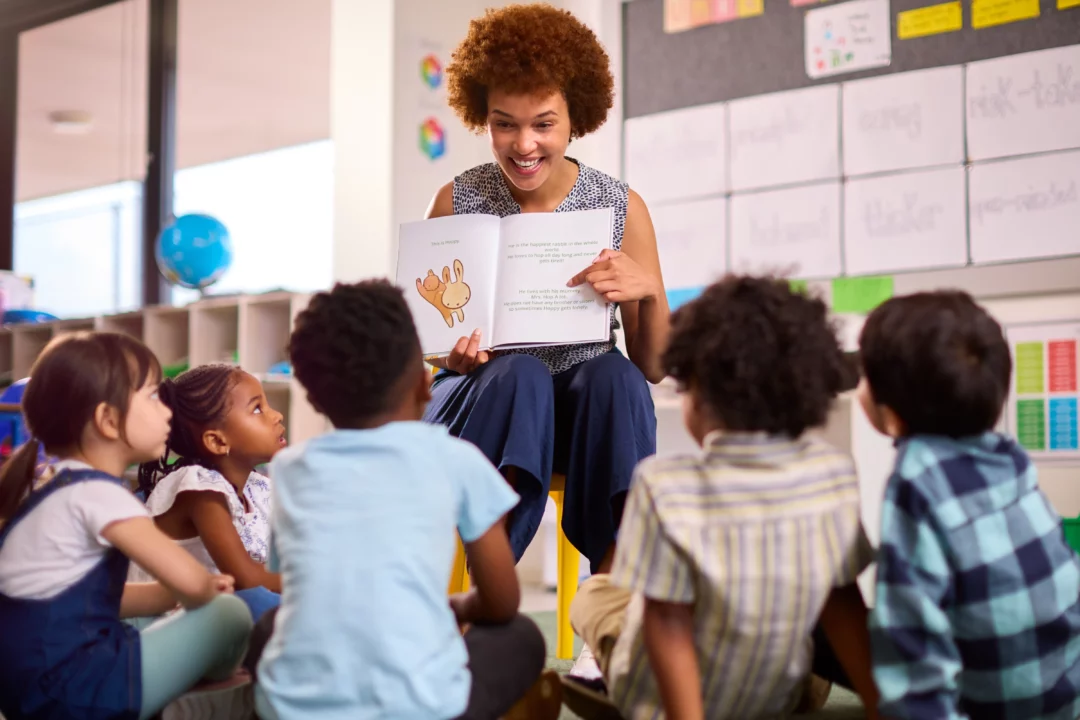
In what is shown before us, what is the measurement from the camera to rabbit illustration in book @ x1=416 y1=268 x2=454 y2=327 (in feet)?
5.50

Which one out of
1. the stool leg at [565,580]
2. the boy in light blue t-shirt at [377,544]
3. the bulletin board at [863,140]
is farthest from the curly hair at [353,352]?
the bulletin board at [863,140]

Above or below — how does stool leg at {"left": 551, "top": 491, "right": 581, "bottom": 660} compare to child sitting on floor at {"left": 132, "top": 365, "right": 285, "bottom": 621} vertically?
below

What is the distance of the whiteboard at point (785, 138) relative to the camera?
2848 millimetres

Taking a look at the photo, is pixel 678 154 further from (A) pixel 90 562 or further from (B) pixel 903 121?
(A) pixel 90 562

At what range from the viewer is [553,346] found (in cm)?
178

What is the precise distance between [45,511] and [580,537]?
2.45 feet

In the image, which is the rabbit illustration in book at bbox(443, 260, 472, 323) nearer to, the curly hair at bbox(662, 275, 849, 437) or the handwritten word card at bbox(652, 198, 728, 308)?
the curly hair at bbox(662, 275, 849, 437)

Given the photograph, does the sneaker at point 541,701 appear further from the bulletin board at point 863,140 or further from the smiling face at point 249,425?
the bulletin board at point 863,140

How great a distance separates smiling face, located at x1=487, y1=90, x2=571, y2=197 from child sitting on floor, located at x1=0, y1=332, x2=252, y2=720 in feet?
2.45

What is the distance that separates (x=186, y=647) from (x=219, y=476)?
39 centimetres

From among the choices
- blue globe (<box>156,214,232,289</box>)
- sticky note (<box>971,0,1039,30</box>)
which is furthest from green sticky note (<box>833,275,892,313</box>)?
blue globe (<box>156,214,232,289</box>)

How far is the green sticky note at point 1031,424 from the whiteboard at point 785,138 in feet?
2.61

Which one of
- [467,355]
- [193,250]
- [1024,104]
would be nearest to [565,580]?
[467,355]

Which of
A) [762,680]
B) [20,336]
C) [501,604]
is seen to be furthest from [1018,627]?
[20,336]
